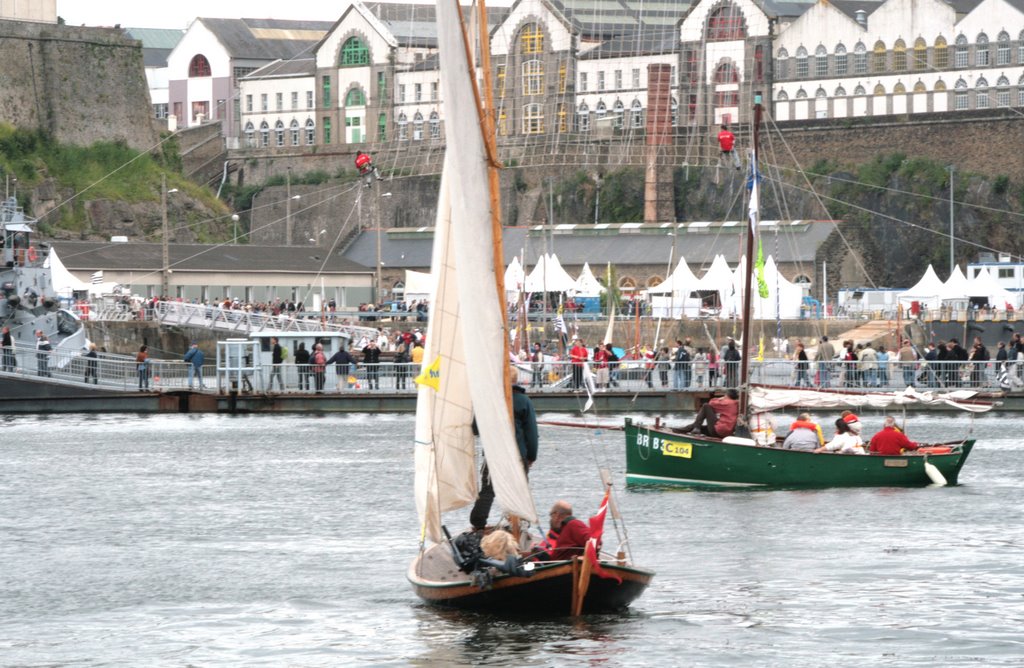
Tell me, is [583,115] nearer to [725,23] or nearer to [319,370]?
[725,23]

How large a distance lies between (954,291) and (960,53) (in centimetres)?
3630

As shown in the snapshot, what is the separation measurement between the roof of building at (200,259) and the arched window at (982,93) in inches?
1480

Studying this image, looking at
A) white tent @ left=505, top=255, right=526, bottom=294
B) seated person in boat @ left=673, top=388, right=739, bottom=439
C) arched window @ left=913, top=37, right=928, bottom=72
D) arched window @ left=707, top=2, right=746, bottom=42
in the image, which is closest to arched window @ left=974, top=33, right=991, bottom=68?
arched window @ left=913, top=37, right=928, bottom=72

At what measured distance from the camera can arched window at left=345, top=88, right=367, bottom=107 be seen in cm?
15300

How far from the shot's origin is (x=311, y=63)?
514 feet

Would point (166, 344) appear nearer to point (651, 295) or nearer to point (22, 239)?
point (22, 239)

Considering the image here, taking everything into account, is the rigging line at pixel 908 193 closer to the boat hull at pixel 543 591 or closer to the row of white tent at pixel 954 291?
the row of white tent at pixel 954 291

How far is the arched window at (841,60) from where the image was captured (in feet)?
432

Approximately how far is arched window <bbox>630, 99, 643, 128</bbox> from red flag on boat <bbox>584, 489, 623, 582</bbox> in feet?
368

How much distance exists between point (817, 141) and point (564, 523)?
107295 millimetres

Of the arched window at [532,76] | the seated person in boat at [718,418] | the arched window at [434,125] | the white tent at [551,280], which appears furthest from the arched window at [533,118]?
the seated person in boat at [718,418]

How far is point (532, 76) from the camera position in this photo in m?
140

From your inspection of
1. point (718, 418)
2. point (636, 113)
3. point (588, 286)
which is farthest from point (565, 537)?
point (636, 113)

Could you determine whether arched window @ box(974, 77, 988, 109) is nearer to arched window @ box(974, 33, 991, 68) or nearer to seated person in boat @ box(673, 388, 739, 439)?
arched window @ box(974, 33, 991, 68)
